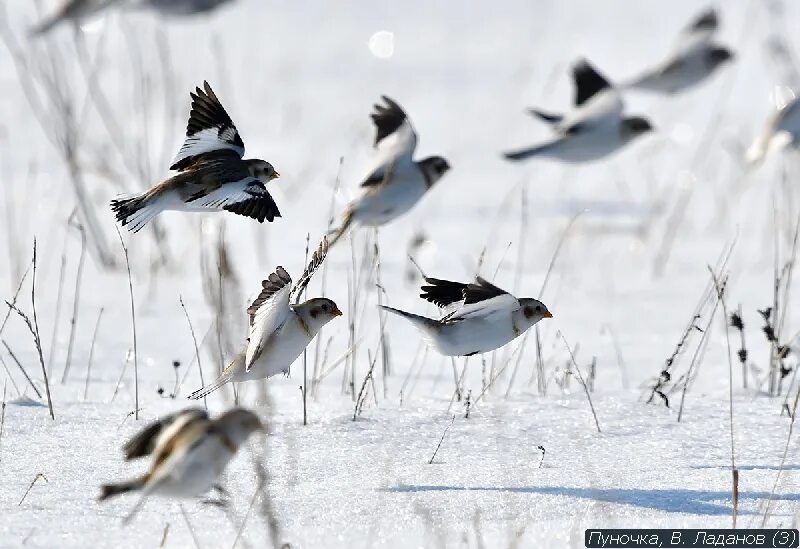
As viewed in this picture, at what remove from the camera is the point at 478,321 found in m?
3.32

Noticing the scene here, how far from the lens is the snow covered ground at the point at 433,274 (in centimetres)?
269

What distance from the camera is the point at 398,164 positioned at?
15.2ft

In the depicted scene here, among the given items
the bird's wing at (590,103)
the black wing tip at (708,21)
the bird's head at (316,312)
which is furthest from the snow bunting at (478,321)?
the black wing tip at (708,21)

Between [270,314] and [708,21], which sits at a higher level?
[708,21]

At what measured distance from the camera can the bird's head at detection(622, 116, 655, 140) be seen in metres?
6.23

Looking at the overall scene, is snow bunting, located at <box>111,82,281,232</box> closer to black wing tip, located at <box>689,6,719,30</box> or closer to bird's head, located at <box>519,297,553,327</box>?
bird's head, located at <box>519,297,553,327</box>

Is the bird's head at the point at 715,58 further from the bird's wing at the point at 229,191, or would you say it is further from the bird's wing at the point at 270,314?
the bird's wing at the point at 270,314

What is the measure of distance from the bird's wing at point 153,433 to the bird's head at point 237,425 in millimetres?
34

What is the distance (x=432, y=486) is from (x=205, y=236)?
11.3 feet

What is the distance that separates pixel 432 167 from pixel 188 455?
9.37 ft

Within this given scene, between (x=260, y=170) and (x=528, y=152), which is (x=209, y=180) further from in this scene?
(x=528, y=152)

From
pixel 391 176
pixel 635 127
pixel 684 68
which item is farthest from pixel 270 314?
pixel 684 68

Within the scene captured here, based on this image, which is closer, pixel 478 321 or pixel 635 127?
pixel 478 321

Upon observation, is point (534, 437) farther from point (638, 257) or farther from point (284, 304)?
point (638, 257)
